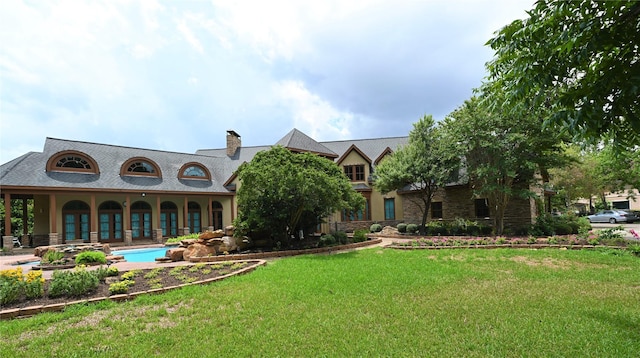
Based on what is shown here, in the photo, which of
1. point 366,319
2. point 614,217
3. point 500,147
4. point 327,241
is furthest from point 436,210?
point 614,217

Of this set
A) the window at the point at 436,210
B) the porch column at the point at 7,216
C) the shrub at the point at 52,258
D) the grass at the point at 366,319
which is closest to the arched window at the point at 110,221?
the porch column at the point at 7,216

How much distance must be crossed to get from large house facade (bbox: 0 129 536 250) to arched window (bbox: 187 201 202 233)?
0.24 feet

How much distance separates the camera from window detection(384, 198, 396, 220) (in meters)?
24.4

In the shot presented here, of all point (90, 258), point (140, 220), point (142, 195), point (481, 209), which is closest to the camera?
point (90, 258)

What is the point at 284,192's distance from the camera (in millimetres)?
12742

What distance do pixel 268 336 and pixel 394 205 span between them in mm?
21044

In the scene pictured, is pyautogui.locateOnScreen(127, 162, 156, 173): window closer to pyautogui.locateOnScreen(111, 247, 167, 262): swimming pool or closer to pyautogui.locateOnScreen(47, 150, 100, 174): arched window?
pyautogui.locateOnScreen(47, 150, 100, 174): arched window

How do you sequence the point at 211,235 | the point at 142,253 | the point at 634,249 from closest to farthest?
the point at 634,249
the point at 211,235
the point at 142,253

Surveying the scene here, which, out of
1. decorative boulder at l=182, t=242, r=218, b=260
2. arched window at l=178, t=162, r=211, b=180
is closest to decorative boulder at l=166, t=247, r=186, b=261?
decorative boulder at l=182, t=242, r=218, b=260

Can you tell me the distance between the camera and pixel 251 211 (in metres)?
13.4

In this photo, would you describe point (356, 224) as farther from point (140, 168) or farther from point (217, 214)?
point (140, 168)

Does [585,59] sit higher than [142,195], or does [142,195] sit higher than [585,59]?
[585,59]

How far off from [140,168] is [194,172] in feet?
11.8

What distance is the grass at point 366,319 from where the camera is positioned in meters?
4.07
